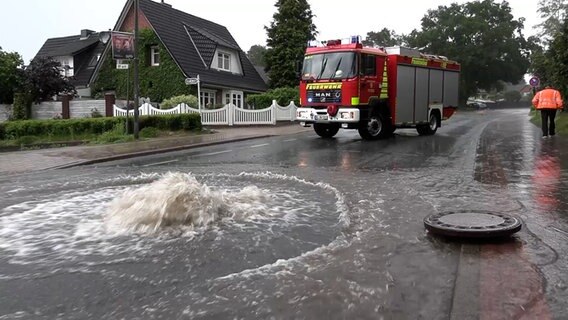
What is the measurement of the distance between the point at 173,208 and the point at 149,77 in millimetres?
31537

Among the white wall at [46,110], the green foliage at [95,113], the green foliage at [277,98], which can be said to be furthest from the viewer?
the white wall at [46,110]

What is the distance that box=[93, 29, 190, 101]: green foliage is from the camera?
34.2 metres

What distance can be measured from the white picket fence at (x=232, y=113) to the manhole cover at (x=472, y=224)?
18855 millimetres

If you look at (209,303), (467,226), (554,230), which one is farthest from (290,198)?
(209,303)

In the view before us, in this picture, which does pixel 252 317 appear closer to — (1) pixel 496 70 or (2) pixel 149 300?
(2) pixel 149 300

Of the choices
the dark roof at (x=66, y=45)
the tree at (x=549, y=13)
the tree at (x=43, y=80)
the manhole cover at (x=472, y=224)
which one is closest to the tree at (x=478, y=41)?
the tree at (x=549, y=13)

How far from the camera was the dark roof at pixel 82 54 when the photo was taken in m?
40.1

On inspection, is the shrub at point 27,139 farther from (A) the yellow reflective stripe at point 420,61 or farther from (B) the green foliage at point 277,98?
(A) the yellow reflective stripe at point 420,61

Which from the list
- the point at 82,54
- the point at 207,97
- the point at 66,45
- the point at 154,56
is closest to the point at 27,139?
the point at 154,56

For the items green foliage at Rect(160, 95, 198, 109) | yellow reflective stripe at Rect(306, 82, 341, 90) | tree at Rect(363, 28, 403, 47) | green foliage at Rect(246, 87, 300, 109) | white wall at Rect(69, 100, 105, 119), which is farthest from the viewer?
tree at Rect(363, 28, 403, 47)

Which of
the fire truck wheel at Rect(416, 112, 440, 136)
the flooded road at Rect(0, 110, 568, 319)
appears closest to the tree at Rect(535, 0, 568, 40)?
the fire truck wheel at Rect(416, 112, 440, 136)

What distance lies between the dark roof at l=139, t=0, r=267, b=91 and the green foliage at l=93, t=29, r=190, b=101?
0.59m

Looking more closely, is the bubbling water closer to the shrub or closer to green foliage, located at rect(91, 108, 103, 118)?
the shrub

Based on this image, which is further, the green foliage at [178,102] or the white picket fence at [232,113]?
the green foliage at [178,102]
